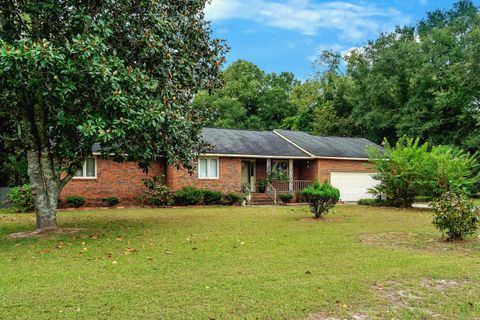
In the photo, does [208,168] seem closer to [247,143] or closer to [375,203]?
[247,143]

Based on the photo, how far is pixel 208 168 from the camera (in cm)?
2289

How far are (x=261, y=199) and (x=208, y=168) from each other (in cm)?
376

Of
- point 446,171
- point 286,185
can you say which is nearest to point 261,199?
point 286,185

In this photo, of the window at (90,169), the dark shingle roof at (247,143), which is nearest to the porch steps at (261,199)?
the dark shingle roof at (247,143)

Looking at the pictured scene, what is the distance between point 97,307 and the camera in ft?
15.5

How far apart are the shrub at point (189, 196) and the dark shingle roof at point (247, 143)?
272 centimetres

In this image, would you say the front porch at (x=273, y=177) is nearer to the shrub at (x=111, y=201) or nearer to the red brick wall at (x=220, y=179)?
the red brick wall at (x=220, y=179)

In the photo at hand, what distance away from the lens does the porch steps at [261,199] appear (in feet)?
77.2

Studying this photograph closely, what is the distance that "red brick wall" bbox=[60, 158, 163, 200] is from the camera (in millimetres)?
20297

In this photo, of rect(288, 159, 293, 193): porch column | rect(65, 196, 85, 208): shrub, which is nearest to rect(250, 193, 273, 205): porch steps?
rect(288, 159, 293, 193): porch column

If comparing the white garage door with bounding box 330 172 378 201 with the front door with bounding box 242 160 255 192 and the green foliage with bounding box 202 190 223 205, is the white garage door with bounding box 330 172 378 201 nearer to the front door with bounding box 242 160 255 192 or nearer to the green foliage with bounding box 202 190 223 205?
the front door with bounding box 242 160 255 192

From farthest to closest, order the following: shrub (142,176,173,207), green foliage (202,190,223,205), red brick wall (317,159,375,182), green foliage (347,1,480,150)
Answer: green foliage (347,1,480,150) < red brick wall (317,159,375,182) < green foliage (202,190,223,205) < shrub (142,176,173,207)

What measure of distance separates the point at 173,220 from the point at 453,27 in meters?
32.1

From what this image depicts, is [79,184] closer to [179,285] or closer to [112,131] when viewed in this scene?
[112,131]
